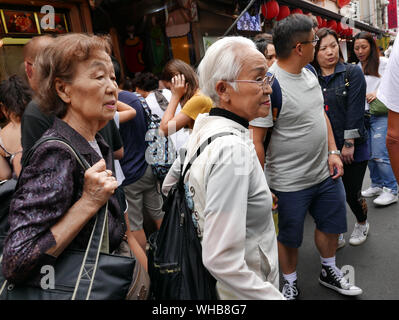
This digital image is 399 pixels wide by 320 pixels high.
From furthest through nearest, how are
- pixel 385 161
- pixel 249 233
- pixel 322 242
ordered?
pixel 385 161 < pixel 322 242 < pixel 249 233

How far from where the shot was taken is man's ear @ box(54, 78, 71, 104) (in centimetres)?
115

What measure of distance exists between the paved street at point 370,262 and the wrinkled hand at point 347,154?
3.52 feet

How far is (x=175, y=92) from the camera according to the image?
9.13 feet

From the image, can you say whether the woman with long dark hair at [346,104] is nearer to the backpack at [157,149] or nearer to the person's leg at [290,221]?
the person's leg at [290,221]

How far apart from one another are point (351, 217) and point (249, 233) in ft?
10.9

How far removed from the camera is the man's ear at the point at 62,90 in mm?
1148

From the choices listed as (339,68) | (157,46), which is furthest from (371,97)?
(157,46)

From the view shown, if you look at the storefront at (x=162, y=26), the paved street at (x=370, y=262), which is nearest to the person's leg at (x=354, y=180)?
the paved street at (x=370, y=262)

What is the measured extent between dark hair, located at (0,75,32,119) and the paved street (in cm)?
294

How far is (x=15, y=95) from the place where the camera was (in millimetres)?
2482

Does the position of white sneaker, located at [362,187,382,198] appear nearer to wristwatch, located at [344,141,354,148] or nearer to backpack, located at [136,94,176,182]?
wristwatch, located at [344,141,354,148]
